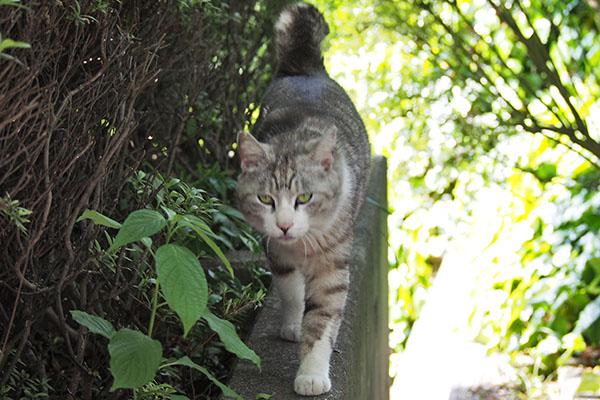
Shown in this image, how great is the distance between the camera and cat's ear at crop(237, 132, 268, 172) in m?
2.35

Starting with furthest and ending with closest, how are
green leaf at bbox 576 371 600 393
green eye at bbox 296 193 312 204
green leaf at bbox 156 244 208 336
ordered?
1. green leaf at bbox 576 371 600 393
2. green eye at bbox 296 193 312 204
3. green leaf at bbox 156 244 208 336

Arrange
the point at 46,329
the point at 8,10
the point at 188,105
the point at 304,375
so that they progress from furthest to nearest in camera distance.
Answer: the point at 188,105
the point at 46,329
the point at 304,375
the point at 8,10

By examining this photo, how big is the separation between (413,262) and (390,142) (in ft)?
3.18

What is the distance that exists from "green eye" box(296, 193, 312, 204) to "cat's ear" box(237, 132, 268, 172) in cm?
18

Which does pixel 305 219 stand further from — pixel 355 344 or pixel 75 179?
pixel 75 179

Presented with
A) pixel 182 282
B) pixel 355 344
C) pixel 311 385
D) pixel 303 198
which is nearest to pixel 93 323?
pixel 182 282

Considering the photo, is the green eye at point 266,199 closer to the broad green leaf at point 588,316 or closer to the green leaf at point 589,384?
the green leaf at point 589,384

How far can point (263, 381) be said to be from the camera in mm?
2014

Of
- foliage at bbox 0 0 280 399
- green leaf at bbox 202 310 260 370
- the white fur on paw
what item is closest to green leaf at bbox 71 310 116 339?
foliage at bbox 0 0 280 399

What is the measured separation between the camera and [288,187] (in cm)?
232

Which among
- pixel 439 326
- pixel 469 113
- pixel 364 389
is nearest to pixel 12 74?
pixel 364 389

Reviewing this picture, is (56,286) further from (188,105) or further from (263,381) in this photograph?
(188,105)

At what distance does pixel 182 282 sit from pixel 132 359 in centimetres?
17

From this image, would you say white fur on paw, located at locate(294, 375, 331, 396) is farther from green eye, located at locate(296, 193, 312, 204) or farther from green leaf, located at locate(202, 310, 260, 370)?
green eye, located at locate(296, 193, 312, 204)
